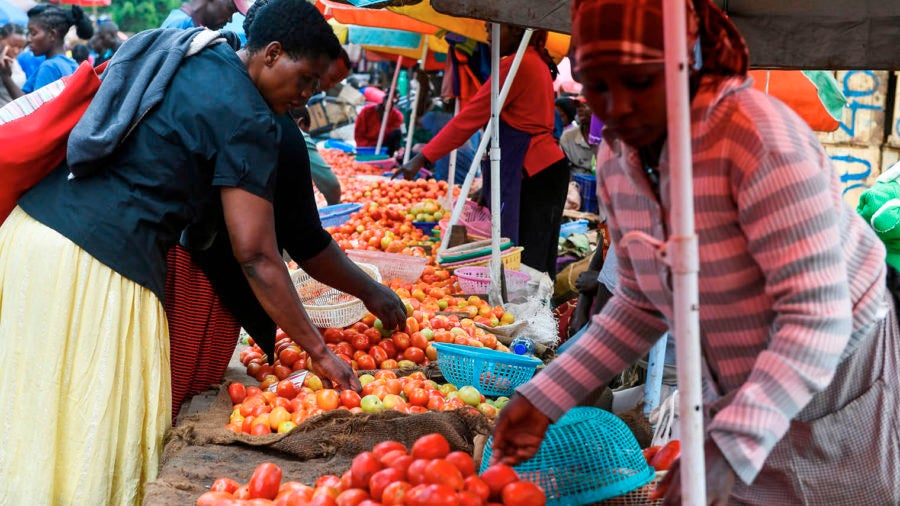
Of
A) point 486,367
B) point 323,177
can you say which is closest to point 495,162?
point 486,367

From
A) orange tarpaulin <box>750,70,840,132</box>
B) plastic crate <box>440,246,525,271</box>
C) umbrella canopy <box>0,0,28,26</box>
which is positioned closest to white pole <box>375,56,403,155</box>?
umbrella canopy <box>0,0,28,26</box>

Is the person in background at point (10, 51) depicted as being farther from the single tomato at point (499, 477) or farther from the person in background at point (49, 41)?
the single tomato at point (499, 477)

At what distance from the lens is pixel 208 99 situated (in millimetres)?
2932

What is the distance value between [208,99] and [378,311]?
1.52 m

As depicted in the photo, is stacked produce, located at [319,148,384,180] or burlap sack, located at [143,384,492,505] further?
stacked produce, located at [319,148,384,180]

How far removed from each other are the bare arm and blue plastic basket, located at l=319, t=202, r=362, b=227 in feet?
13.9

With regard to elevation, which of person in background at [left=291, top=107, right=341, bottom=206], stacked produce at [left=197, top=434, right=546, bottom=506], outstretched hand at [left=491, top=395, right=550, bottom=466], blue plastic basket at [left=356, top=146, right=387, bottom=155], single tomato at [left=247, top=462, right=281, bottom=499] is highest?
outstretched hand at [left=491, top=395, right=550, bottom=466]

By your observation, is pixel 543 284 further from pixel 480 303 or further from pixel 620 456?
pixel 620 456

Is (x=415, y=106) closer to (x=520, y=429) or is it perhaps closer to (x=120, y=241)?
(x=120, y=241)

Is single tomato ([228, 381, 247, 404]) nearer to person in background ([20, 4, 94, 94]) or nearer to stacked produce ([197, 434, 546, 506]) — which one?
stacked produce ([197, 434, 546, 506])

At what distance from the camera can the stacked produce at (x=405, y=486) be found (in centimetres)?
207

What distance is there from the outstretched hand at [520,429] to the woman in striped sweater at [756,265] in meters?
0.33

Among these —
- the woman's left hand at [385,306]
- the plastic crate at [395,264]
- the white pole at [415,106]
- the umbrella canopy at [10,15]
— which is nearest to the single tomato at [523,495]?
the woman's left hand at [385,306]

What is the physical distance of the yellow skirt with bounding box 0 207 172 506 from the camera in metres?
2.87
